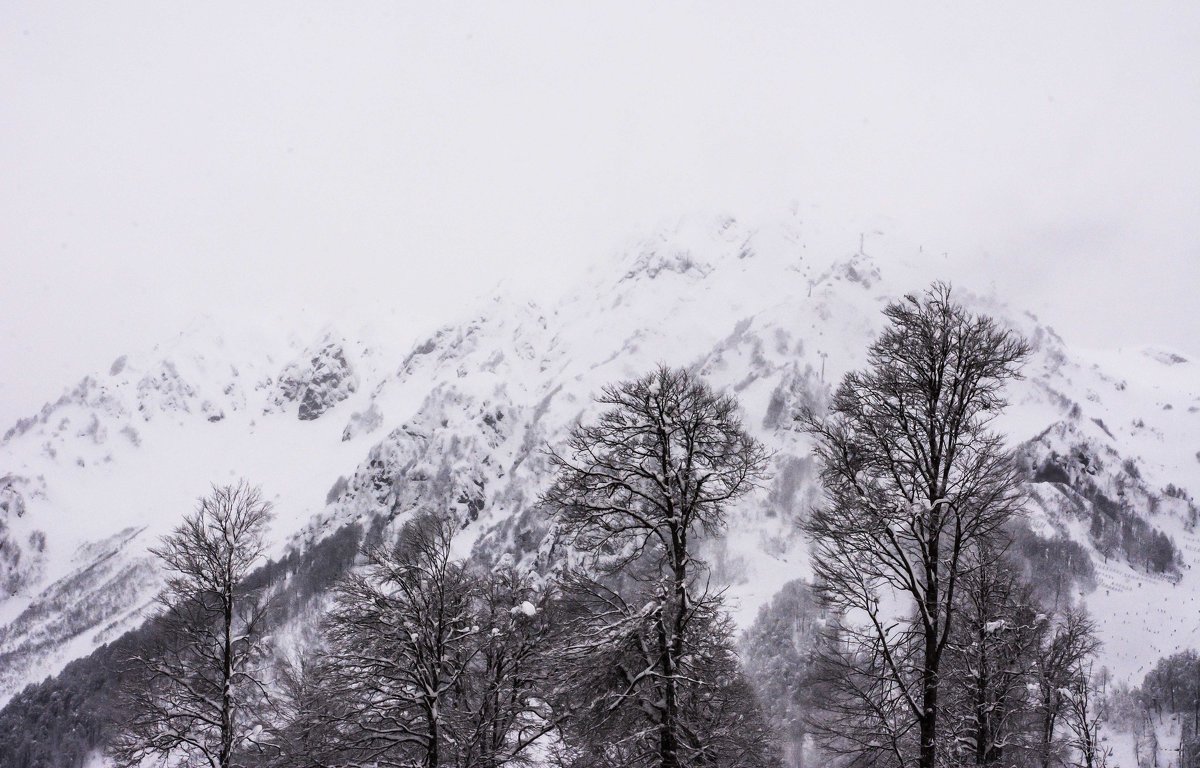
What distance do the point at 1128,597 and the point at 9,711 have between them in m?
230

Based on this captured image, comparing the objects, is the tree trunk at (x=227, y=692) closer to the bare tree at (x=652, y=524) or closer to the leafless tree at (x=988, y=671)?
the bare tree at (x=652, y=524)

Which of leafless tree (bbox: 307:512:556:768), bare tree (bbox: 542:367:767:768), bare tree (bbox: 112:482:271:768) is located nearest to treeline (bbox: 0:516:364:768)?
bare tree (bbox: 112:482:271:768)

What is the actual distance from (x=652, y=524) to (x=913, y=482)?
436cm

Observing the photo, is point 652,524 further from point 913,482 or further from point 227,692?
point 227,692

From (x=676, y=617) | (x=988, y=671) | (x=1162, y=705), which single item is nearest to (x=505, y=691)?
(x=676, y=617)

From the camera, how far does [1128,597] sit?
484 ft

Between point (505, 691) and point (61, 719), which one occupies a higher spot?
point (61, 719)

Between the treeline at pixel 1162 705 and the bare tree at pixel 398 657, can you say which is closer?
the bare tree at pixel 398 657

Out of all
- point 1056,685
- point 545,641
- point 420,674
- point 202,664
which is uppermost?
point 545,641

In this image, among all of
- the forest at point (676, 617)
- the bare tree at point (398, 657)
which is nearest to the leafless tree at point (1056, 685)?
the forest at point (676, 617)

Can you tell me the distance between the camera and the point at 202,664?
1675 cm

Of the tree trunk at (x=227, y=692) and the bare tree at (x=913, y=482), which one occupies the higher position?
the bare tree at (x=913, y=482)

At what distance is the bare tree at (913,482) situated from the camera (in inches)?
427

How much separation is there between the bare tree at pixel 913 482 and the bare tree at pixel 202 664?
12.9m
